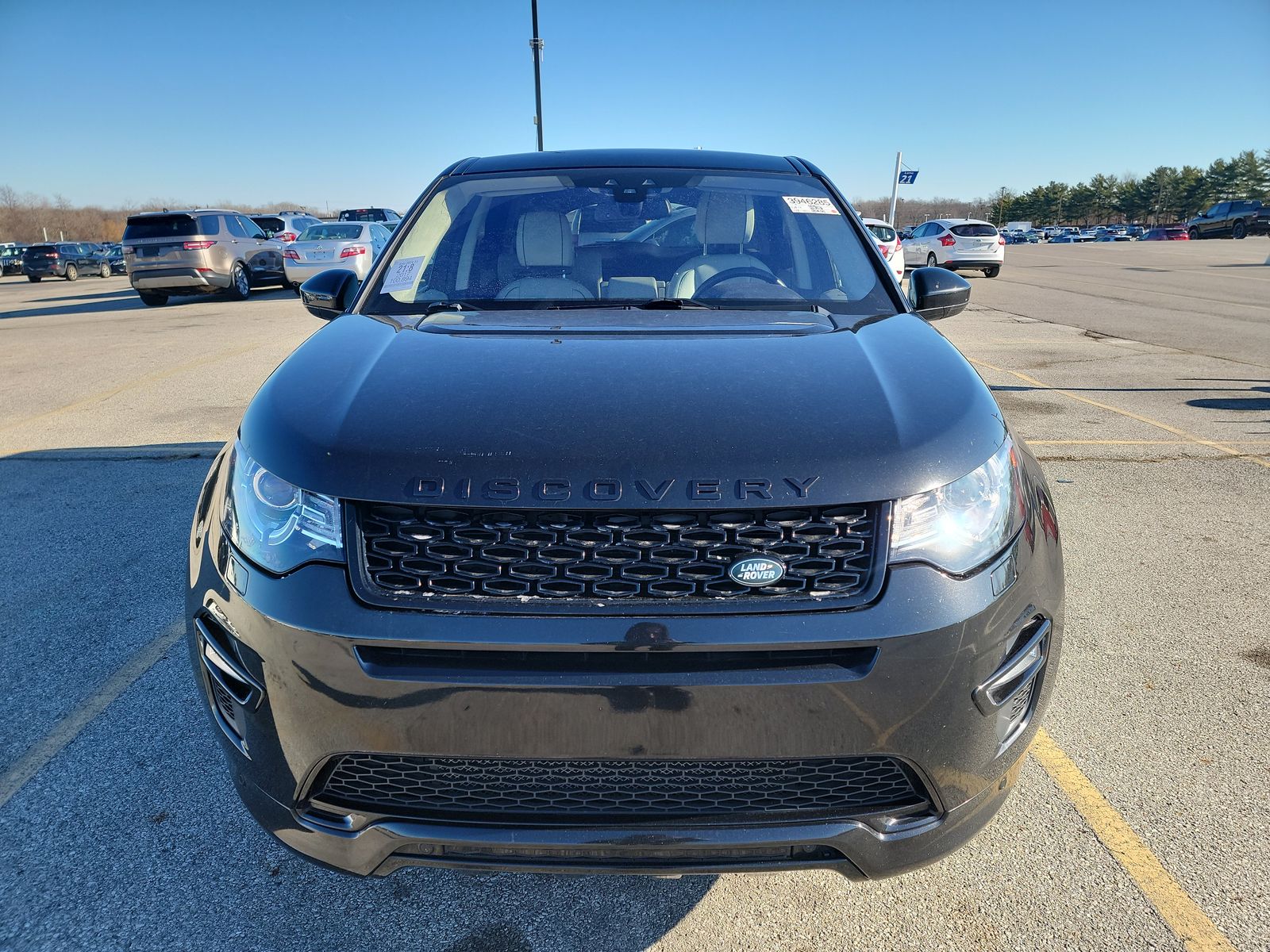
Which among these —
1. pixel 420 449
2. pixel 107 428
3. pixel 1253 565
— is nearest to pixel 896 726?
pixel 420 449

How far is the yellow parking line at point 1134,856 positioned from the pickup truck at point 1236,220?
53427mm

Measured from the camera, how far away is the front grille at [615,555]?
1.54 m

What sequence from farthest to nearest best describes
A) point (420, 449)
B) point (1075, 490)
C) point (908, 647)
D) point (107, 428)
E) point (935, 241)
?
1. point (935, 241)
2. point (107, 428)
3. point (1075, 490)
4. point (420, 449)
5. point (908, 647)

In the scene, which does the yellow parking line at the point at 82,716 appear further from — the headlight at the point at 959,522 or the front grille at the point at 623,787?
the headlight at the point at 959,522

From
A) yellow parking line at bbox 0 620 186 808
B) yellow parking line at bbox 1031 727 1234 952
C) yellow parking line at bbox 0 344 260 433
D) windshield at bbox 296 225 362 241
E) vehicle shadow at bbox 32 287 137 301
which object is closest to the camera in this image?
yellow parking line at bbox 1031 727 1234 952

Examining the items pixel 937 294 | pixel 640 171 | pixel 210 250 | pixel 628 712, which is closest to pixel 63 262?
pixel 210 250

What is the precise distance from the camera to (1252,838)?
2170mm

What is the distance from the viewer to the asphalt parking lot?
1.93 meters

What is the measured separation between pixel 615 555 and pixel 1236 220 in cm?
5577

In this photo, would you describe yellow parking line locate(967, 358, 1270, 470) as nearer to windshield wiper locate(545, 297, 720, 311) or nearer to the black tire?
windshield wiper locate(545, 297, 720, 311)

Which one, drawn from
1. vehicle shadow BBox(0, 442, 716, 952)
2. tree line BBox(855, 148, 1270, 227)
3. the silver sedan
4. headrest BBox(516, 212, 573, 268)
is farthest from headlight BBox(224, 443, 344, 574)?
tree line BBox(855, 148, 1270, 227)

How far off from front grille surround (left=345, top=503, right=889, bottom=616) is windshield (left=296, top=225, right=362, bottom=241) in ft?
56.6

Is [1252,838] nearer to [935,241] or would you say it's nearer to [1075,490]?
[1075,490]

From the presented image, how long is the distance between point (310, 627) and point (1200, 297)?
20.0m
